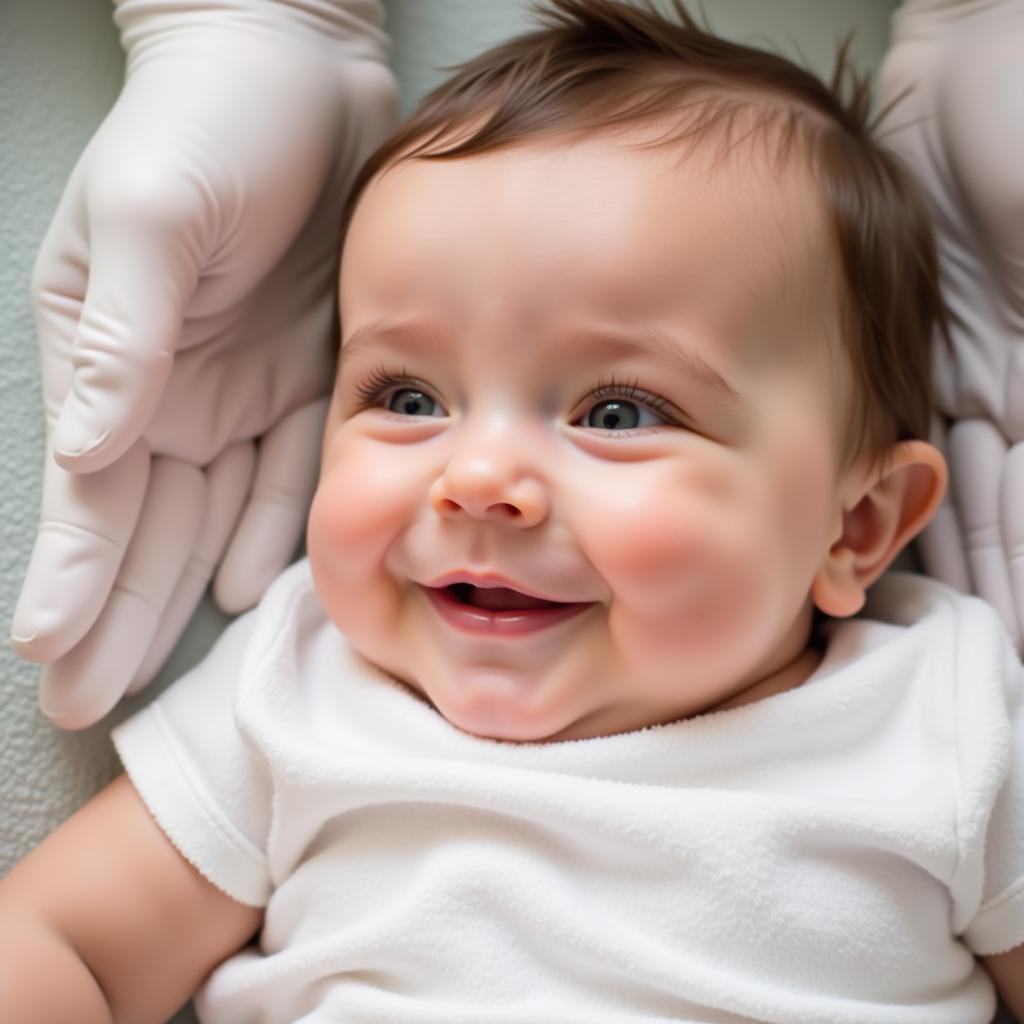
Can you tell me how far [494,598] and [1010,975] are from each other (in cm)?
55

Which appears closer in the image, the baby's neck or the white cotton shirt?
the white cotton shirt

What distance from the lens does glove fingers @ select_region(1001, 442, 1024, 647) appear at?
4.13 feet

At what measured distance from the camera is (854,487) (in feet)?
3.76

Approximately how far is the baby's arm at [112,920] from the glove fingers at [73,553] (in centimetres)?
15

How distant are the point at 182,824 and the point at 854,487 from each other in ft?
2.13

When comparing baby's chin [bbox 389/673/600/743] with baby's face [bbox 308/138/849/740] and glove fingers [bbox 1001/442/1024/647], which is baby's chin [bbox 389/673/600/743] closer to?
baby's face [bbox 308/138/849/740]

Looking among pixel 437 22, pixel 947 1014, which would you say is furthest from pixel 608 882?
pixel 437 22

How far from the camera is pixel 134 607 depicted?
3.98ft

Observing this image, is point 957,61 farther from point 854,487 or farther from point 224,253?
point 224,253

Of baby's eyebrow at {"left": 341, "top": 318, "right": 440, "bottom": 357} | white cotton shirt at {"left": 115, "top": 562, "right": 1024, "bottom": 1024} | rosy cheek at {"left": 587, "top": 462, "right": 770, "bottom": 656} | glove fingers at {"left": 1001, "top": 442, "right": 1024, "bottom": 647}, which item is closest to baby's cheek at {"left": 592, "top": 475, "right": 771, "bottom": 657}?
rosy cheek at {"left": 587, "top": 462, "right": 770, "bottom": 656}

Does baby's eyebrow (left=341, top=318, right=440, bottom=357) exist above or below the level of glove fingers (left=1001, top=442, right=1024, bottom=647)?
above

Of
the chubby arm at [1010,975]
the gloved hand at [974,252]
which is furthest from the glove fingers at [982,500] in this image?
the chubby arm at [1010,975]

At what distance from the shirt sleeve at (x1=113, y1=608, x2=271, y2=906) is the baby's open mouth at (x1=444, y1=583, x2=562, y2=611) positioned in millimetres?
217

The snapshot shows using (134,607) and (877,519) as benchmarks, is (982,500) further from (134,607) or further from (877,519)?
(134,607)
